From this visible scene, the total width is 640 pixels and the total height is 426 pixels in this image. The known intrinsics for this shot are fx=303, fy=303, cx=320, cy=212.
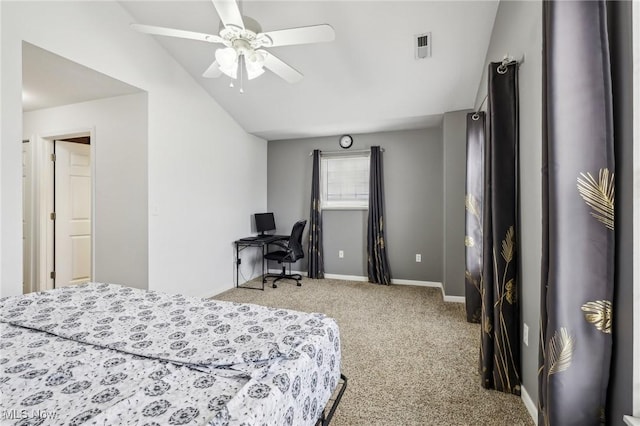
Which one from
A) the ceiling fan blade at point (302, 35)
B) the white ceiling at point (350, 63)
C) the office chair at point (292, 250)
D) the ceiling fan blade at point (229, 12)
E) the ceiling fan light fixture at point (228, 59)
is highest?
the white ceiling at point (350, 63)

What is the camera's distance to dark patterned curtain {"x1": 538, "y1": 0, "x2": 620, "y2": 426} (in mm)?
1032

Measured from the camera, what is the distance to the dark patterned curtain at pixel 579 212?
1.03 meters

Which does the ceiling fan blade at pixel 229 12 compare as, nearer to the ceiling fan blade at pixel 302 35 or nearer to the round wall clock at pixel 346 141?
the ceiling fan blade at pixel 302 35

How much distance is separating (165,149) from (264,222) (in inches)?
77.0

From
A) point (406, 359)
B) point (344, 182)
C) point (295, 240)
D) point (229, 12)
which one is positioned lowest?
point (406, 359)

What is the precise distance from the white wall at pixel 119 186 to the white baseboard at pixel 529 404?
3131 mm

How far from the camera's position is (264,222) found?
4.77 metres

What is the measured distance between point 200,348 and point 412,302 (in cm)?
302

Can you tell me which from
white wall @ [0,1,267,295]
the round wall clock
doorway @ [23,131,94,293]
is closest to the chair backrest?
white wall @ [0,1,267,295]

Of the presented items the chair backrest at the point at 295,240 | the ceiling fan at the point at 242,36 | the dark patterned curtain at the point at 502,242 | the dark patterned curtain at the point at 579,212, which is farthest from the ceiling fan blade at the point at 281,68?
the chair backrest at the point at 295,240

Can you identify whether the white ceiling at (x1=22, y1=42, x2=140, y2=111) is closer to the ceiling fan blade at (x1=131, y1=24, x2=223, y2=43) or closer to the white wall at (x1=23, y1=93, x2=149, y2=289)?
the white wall at (x1=23, y1=93, x2=149, y2=289)

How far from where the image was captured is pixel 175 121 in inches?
129

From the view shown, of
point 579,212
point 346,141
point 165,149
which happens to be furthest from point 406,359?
point 346,141

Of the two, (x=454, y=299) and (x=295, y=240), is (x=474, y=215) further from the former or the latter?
(x=295, y=240)
